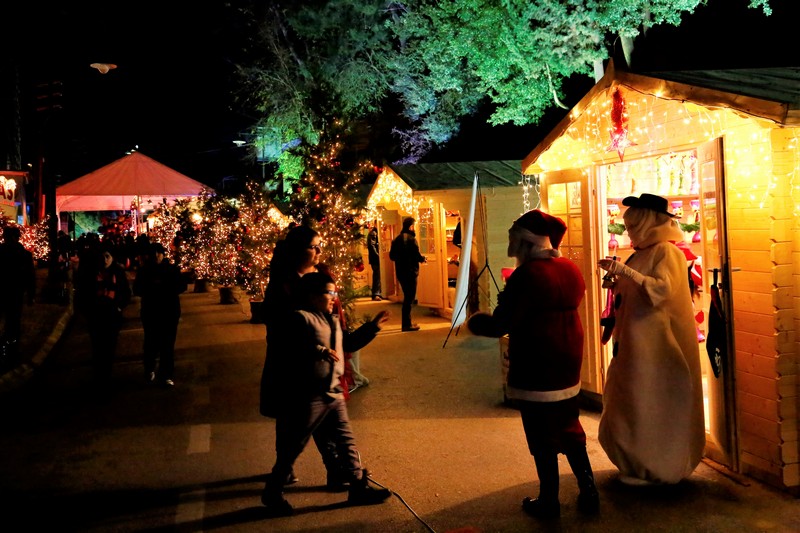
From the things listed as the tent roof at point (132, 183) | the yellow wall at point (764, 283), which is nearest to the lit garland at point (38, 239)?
the tent roof at point (132, 183)

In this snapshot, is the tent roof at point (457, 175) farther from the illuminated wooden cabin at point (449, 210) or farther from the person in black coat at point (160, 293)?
the person in black coat at point (160, 293)

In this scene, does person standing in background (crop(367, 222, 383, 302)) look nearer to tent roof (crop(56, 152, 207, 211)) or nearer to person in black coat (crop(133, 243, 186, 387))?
tent roof (crop(56, 152, 207, 211))

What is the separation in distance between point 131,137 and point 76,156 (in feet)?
12.5

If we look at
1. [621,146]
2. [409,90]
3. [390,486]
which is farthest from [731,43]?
[390,486]

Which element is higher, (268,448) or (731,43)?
(731,43)

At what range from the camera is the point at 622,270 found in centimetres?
496

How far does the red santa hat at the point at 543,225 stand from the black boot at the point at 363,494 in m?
2.03

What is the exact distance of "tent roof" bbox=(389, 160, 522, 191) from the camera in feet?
44.2

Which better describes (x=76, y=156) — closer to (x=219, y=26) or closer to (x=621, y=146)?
(x=219, y=26)

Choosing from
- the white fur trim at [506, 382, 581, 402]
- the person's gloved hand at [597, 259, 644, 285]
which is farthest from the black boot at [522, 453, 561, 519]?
the person's gloved hand at [597, 259, 644, 285]

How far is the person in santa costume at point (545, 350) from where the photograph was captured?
4590mm

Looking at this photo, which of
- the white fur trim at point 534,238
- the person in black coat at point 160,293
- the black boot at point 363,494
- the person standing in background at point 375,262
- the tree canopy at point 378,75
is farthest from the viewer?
the tree canopy at point 378,75

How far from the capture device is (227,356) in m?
11.4

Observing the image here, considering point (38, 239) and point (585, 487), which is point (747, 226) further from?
point (38, 239)
